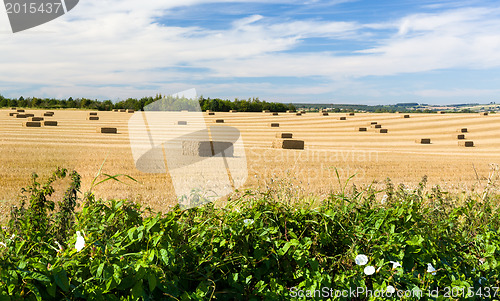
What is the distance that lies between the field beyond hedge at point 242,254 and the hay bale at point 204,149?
13.7m

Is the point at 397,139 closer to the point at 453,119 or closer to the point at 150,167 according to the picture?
the point at 453,119

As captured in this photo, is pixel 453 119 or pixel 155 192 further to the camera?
pixel 453 119

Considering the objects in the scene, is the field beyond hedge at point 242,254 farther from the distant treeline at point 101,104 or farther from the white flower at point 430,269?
the distant treeline at point 101,104

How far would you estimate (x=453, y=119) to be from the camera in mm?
44594

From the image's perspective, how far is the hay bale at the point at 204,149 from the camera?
17875mm

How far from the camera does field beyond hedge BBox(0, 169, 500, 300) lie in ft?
9.34

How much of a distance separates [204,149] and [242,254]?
49.8 feet

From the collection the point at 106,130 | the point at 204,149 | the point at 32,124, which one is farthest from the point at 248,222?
the point at 32,124

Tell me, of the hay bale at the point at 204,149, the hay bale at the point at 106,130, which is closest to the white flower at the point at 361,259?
the hay bale at the point at 204,149

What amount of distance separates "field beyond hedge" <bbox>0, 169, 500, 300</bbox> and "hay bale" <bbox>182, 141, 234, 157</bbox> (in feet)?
44.9

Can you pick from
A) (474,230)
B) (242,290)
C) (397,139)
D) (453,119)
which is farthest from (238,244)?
(453,119)

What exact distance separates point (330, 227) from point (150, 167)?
10889 millimetres

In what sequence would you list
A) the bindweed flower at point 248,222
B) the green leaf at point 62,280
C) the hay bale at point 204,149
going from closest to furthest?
the green leaf at point 62,280 → the bindweed flower at point 248,222 → the hay bale at point 204,149

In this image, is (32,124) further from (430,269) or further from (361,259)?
(430,269)
